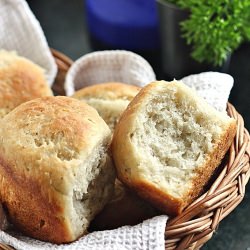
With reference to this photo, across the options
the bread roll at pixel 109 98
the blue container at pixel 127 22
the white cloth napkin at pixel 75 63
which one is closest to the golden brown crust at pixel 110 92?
the bread roll at pixel 109 98

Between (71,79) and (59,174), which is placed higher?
(59,174)

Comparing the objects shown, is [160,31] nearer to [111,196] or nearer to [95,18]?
[95,18]

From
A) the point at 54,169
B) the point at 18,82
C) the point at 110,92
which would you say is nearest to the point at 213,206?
the point at 54,169

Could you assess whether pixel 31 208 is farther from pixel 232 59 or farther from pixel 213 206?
pixel 232 59

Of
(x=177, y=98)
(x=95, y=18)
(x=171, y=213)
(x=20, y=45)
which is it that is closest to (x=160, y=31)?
(x=95, y=18)

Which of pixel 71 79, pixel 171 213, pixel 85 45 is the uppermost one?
pixel 171 213

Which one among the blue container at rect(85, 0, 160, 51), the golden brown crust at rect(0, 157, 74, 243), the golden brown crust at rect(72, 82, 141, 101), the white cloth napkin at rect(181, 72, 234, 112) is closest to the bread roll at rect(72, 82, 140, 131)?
the golden brown crust at rect(72, 82, 141, 101)
